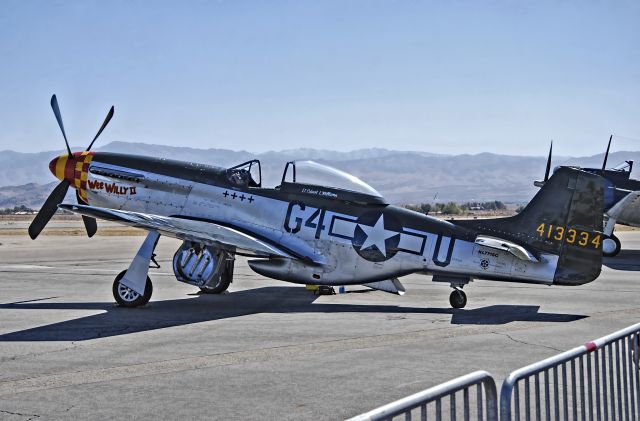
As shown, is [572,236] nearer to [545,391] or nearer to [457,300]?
[457,300]

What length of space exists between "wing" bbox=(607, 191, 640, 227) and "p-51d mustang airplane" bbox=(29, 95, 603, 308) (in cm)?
1549

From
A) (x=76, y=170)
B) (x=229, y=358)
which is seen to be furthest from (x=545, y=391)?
(x=76, y=170)

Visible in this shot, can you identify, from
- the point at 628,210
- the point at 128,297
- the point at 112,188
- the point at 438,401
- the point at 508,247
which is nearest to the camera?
the point at 438,401

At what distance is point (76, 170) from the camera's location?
56.9 feet

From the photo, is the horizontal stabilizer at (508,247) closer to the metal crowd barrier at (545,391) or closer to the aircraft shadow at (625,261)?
the metal crowd barrier at (545,391)

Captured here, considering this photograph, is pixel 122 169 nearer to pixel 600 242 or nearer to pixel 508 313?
pixel 508 313

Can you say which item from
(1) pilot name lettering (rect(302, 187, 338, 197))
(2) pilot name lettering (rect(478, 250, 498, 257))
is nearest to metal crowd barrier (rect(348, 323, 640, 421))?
(2) pilot name lettering (rect(478, 250, 498, 257))

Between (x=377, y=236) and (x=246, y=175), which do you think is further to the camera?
(x=246, y=175)

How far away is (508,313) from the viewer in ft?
48.0

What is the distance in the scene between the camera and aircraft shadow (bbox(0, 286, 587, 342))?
12.3m

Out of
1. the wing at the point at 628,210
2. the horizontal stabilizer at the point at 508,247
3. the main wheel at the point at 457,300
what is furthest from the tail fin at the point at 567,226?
the wing at the point at 628,210

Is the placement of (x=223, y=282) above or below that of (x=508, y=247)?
below

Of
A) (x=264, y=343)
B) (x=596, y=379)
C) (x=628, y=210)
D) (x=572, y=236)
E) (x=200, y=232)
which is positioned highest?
(x=628, y=210)

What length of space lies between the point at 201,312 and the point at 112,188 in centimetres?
389
